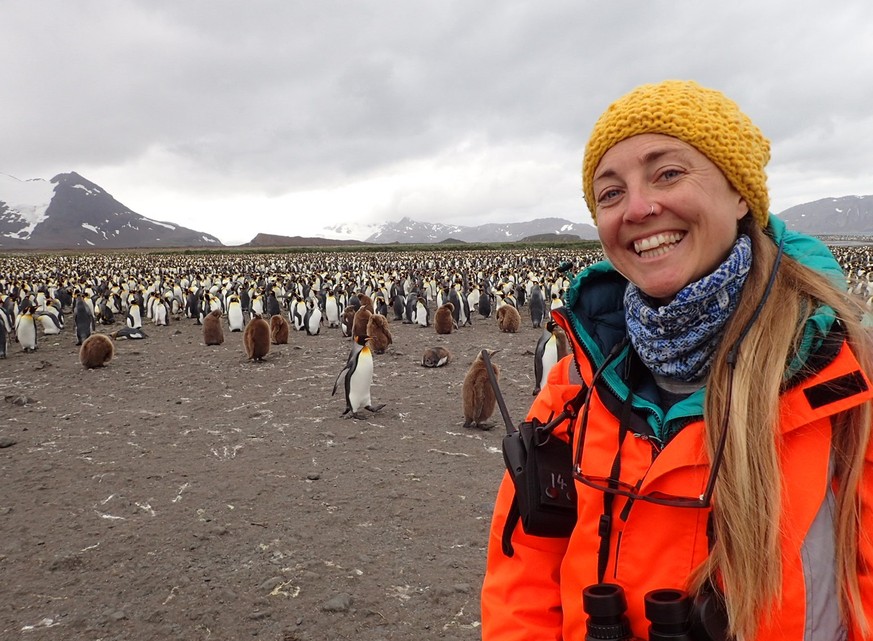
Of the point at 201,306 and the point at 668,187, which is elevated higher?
the point at 668,187

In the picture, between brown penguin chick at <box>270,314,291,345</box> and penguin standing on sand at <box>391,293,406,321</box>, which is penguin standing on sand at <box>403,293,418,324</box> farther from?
brown penguin chick at <box>270,314,291,345</box>

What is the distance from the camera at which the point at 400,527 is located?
4.27m

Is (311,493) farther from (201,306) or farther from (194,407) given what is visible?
(201,306)

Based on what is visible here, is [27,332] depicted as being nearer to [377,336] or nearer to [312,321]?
[312,321]

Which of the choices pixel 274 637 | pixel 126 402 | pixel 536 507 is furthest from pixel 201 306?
pixel 536 507

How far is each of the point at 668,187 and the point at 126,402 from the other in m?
8.46

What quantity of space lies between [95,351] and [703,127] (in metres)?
11.2

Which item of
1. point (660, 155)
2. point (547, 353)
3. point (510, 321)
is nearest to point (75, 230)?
point (510, 321)

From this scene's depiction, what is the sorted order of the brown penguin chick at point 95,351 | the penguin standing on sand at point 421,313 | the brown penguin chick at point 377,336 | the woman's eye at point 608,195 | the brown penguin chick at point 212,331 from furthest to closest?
the penguin standing on sand at point 421,313, the brown penguin chick at point 212,331, the brown penguin chick at point 377,336, the brown penguin chick at point 95,351, the woman's eye at point 608,195

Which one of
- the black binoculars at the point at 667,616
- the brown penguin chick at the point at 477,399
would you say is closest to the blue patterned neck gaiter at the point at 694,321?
the black binoculars at the point at 667,616

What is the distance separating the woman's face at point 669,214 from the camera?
1156mm

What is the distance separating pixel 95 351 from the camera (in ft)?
33.1

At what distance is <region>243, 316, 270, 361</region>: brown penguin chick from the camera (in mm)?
10430

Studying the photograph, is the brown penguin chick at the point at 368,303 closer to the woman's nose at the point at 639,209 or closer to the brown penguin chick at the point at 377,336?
the brown penguin chick at the point at 377,336
